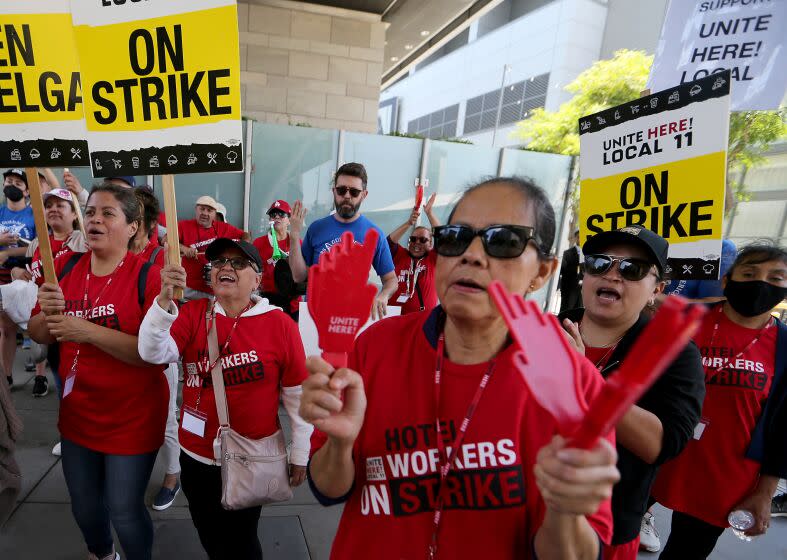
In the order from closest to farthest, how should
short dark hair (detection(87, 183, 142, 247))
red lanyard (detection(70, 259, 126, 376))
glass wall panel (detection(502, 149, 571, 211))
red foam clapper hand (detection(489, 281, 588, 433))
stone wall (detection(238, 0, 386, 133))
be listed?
red foam clapper hand (detection(489, 281, 588, 433)) < red lanyard (detection(70, 259, 126, 376)) < short dark hair (detection(87, 183, 142, 247)) < glass wall panel (detection(502, 149, 571, 211)) < stone wall (detection(238, 0, 386, 133))

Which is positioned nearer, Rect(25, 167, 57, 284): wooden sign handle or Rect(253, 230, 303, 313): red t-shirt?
Rect(25, 167, 57, 284): wooden sign handle

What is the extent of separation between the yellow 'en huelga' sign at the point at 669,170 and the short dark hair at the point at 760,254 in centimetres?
36

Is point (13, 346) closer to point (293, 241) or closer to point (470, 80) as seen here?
point (293, 241)

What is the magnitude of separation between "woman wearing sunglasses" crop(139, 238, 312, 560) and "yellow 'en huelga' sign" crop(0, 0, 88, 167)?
0.90m

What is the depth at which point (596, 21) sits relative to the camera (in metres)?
26.8

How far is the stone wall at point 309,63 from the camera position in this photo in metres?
9.45

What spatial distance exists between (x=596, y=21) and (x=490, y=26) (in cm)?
856

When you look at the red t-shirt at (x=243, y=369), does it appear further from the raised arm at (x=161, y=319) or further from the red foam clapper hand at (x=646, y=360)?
the red foam clapper hand at (x=646, y=360)

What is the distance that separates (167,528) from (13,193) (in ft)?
13.0

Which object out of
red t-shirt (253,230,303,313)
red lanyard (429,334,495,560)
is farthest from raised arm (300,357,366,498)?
red t-shirt (253,230,303,313)

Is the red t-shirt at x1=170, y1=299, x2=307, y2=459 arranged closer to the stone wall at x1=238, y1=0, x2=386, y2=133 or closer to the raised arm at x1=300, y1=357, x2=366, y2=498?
the raised arm at x1=300, y1=357, x2=366, y2=498

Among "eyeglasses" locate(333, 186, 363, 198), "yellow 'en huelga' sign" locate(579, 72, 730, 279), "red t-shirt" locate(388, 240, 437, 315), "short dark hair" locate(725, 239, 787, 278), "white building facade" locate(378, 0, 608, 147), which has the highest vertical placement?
"white building facade" locate(378, 0, 608, 147)

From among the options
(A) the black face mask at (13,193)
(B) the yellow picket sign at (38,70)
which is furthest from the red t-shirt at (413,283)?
(A) the black face mask at (13,193)

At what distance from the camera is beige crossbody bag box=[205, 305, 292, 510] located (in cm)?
197
